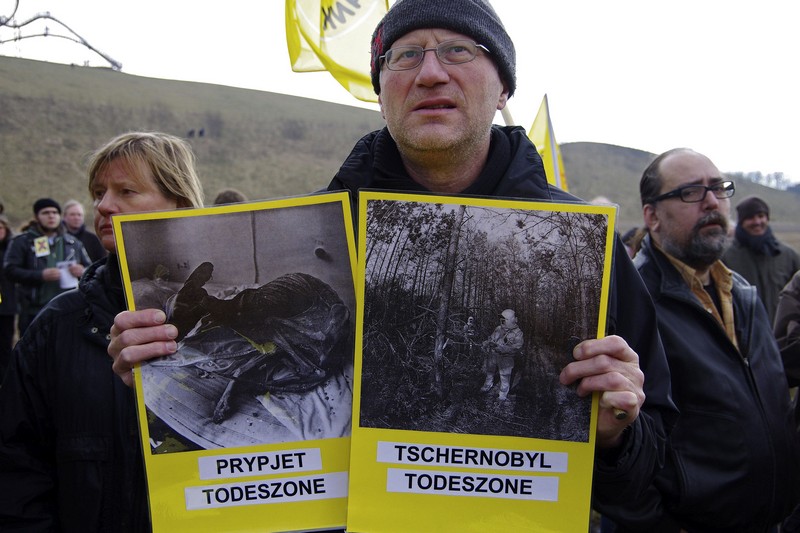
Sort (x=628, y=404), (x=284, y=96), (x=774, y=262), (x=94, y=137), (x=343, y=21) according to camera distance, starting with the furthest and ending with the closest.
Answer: (x=284, y=96) < (x=94, y=137) < (x=774, y=262) < (x=343, y=21) < (x=628, y=404)

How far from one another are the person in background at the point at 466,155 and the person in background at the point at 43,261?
22.5ft

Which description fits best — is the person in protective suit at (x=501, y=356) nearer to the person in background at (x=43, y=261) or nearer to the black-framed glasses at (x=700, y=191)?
the black-framed glasses at (x=700, y=191)

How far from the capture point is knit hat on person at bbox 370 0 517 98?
167 cm

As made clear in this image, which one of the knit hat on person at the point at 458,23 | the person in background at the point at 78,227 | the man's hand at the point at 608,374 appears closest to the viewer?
the man's hand at the point at 608,374

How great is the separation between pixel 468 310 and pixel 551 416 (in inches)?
11.0

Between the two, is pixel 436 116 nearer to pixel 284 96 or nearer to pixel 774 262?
pixel 774 262

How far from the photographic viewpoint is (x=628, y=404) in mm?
1376

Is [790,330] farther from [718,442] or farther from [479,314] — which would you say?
[479,314]

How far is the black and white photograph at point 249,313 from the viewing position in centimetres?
146

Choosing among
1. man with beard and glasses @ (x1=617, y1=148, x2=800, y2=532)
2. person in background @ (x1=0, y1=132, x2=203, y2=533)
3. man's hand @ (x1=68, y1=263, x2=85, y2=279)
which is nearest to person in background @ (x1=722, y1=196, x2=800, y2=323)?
man with beard and glasses @ (x1=617, y1=148, x2=800, y2=532)

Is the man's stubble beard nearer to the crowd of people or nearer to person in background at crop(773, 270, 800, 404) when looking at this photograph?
the crowd of people

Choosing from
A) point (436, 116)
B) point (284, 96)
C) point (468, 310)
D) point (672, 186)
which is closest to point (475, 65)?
point (436, 116)

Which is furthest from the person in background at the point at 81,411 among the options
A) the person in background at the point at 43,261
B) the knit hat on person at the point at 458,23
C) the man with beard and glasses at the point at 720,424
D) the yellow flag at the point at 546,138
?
the person in background at the point at 43,261

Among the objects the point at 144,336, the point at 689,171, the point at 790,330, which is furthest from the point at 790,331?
the point at 144,336
